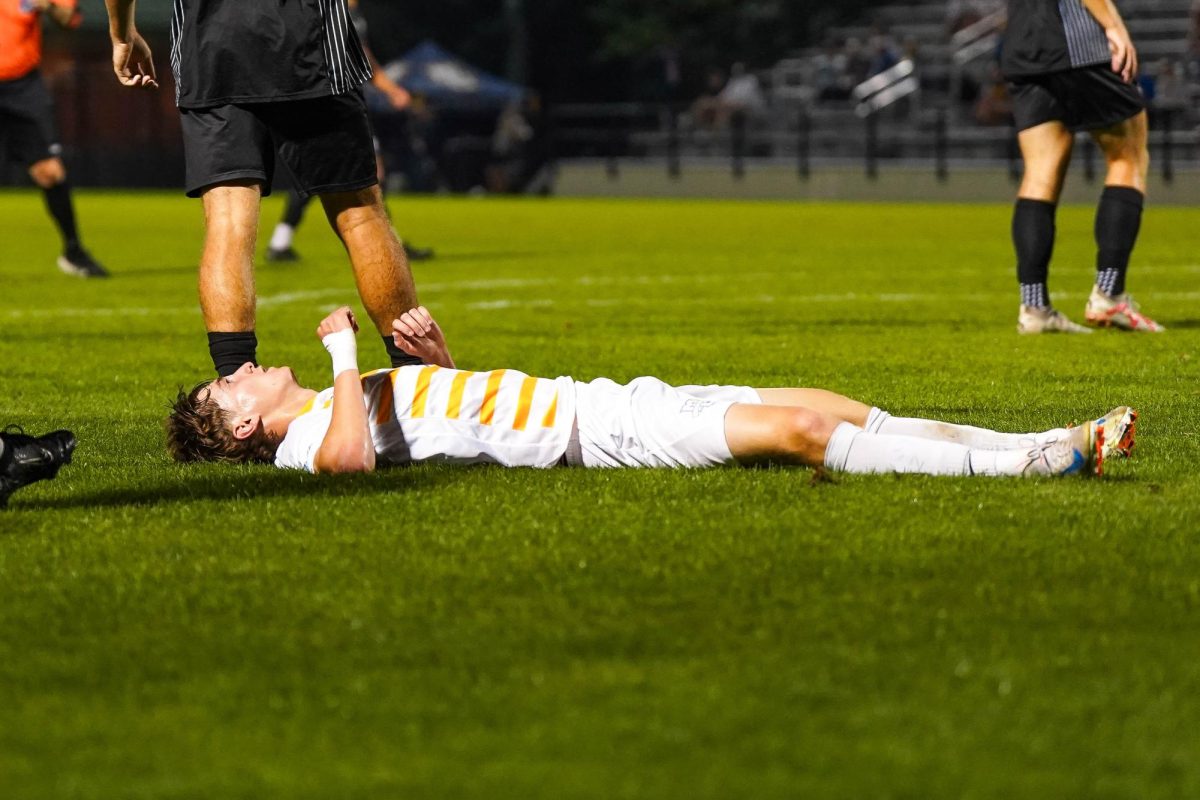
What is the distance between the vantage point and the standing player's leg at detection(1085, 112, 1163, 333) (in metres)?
8.35

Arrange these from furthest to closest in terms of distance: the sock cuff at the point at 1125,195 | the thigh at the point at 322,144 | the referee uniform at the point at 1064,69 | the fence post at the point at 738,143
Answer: the fence post at the point at 738,143 < the sock cuff at the point at 1125,195 < the referee uniform at the point at 1064,69 < the thigh at the point at 322,144

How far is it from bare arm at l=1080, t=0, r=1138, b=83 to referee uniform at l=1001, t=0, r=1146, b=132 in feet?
0.28

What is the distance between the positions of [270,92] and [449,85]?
31.8 meters

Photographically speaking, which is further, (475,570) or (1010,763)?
(475,570)

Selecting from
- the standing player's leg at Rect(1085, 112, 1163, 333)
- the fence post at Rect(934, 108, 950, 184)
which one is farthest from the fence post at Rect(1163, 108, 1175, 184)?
the standing player's leg at Rect(1085, 112, 1163, 333)

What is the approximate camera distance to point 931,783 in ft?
7.88

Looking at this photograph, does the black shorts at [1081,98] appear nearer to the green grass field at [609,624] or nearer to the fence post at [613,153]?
the green grass field at [609,624]

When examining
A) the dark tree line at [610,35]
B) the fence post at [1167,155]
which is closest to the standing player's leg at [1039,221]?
the fence post at [1167,155]

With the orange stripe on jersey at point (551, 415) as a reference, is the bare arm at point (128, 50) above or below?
above

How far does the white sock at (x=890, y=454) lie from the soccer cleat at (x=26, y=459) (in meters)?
1.67

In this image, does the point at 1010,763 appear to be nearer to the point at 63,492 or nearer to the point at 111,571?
the point at 111,571

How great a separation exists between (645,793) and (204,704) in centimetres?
72

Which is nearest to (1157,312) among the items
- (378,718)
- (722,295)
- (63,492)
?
(722,295)

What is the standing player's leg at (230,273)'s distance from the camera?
5.54 m
